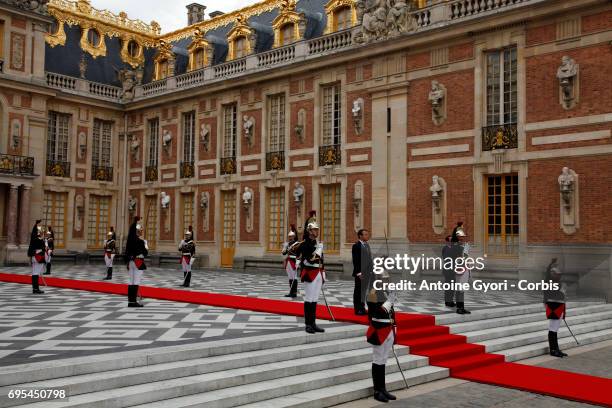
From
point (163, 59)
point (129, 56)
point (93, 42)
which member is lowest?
point (163, 59)

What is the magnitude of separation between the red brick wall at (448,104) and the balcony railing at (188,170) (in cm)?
1134

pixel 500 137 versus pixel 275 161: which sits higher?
pixel 500 137

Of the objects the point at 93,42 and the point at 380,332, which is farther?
the point at 93,42

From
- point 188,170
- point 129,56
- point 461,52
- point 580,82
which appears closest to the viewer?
point 580,82

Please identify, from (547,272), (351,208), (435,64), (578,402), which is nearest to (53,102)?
(351,208)

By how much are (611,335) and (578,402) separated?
6072 millimetres

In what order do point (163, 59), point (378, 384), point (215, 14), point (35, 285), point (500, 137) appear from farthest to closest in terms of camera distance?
1. point (215, 14)
2. point (163, 59)
3. point (500, 137)
4. point (35, 285)
5. point (378, 384)

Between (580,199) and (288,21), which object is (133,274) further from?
(288,21)

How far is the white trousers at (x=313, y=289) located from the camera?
1014cm

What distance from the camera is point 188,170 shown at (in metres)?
28.9

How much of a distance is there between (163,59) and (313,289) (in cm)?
2441

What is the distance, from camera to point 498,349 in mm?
11086

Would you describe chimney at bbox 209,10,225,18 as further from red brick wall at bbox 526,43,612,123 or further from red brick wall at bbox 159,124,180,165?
red brick wall at bbox 526,43,612,123

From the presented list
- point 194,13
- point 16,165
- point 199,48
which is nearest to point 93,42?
point 194,13
